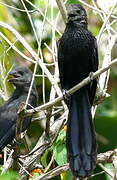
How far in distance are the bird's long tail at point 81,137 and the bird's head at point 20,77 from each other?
894mm

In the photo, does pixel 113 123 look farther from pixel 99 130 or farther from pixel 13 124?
pixel 13 124

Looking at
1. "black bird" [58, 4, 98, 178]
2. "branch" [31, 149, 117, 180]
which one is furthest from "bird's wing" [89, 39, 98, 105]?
"branch" [31, 149, 117, 180]

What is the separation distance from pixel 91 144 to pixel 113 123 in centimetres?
135

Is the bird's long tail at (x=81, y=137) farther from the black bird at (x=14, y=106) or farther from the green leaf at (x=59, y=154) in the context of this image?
the black bird at (x=14, y=106)

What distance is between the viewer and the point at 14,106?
151 inches

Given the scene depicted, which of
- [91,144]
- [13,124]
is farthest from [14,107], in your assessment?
[91,144]

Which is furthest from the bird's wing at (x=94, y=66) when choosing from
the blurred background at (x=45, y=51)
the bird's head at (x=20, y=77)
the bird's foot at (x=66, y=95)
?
the bird's head at (x=20, y=77)

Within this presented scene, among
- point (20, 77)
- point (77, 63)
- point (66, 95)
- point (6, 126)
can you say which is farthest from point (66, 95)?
point (20, 77)

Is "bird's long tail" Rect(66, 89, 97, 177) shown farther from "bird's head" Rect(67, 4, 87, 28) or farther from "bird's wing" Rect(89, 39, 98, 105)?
"bird's head" Rect(67, 4, 87, 28)

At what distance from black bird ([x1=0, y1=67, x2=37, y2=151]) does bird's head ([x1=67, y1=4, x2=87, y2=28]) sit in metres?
0.79

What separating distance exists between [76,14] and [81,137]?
786 millimetres

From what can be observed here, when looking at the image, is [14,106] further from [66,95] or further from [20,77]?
[66,95]

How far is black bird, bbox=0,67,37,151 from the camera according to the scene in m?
3.60

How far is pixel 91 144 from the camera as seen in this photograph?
286 centimetres
